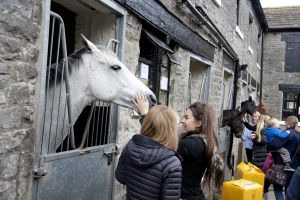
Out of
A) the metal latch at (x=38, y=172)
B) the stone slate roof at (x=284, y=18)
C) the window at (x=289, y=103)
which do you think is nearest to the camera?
the metal latch at (x=38, y=172)

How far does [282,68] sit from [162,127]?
21.2 meters

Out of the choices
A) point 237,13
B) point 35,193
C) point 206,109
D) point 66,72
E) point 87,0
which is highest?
point 237,13

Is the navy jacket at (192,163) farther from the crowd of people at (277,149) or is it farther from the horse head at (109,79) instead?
the crowd of people at (277,149)

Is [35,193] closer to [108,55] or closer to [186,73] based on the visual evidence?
[108,55]

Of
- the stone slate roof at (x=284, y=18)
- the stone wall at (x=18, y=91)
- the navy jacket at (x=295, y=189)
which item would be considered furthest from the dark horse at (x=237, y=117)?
the stone slate roof at (x=284, y=18)

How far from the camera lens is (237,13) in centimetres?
1221

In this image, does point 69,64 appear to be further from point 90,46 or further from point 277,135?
point 277,135

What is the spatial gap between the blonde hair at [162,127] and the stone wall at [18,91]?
0.87 meters

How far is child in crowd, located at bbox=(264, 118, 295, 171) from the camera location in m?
6.26

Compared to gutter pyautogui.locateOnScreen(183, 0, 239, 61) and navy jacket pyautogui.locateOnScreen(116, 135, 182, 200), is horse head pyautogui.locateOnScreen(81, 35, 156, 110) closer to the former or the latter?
navy jacket pyautogui.locateOnScreen(116, 135, 182, 200)

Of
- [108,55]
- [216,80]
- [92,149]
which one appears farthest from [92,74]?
[216,80]

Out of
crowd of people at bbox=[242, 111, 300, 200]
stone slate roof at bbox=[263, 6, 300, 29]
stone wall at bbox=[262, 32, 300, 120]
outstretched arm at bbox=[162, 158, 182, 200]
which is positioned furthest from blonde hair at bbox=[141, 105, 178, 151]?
stone slate roof at bbox=[263, 6, 300, 29]

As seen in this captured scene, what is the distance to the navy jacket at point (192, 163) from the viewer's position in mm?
3121

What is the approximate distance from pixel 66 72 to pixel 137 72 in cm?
163
